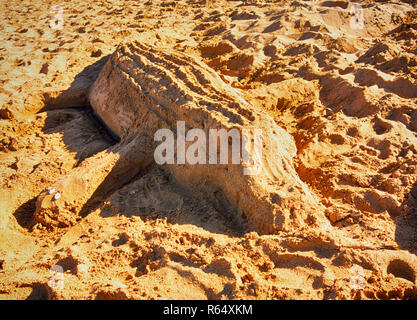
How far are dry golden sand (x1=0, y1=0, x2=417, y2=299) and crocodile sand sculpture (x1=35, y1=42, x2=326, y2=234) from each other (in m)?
0.14

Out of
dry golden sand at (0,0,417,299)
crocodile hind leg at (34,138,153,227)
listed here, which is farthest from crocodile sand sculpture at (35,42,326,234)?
dry golden sand at (0,0,417,299)

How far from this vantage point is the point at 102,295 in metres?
2.07

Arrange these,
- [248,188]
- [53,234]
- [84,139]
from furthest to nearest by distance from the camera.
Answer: [84,139] → [53,234] → [248,188]

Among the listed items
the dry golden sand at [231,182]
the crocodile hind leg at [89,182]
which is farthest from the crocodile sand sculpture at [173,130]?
the dry golden sand at [231,182]

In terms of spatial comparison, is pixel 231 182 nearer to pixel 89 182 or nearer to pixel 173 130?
pixel 173 130

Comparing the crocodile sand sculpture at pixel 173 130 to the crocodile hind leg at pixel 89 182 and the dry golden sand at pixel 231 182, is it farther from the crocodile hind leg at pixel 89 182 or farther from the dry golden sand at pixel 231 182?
the dry golden sand at pixel 231 182

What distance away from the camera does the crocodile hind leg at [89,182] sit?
3.19 meters

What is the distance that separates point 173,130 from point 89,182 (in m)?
1.10

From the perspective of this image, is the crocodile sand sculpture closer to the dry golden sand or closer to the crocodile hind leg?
the crocodile hind leg

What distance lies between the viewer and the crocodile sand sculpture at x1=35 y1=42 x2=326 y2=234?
100 inches

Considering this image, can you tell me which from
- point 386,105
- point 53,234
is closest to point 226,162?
point 53,234

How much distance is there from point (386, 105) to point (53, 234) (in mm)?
4247

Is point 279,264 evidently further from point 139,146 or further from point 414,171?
point 139,146

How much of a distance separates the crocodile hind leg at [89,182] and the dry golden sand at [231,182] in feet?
0.28
